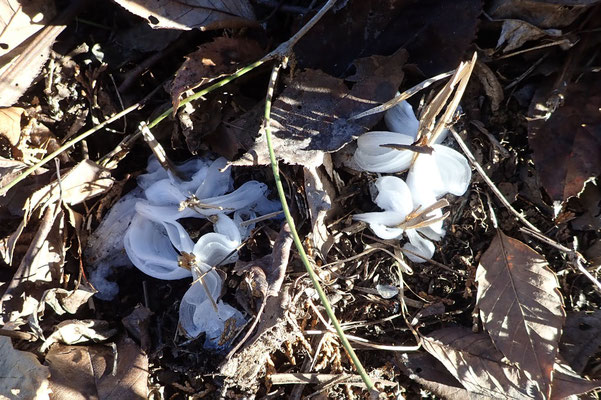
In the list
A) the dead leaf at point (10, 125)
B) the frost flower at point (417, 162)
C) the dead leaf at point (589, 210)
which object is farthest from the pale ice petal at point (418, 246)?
the dead leaf at point (10, 125)

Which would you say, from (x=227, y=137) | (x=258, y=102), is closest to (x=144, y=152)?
(x=227, y=137)

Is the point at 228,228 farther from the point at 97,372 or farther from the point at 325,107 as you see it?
the point at 97,372

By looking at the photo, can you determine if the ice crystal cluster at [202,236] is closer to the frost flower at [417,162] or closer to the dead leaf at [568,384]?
the frost flower at [417,162]

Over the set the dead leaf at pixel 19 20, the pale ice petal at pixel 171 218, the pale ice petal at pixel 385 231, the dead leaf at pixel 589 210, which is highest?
the dead leaf at pixel 19 20

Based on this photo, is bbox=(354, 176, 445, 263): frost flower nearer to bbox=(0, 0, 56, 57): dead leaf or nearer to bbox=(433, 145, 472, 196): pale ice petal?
bbox=(433, 145, 472, 196): pale ice petal

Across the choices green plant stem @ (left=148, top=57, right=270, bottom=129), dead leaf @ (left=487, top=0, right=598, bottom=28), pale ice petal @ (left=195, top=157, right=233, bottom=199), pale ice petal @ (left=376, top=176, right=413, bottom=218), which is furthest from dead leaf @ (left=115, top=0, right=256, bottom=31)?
dead leaf @ (left=487, top=0, right=598, bottom=28)
